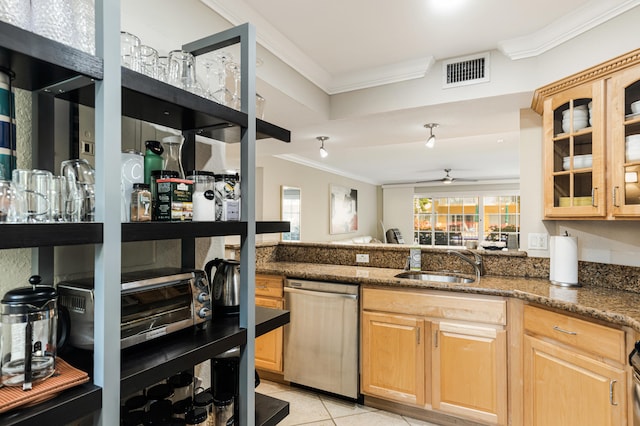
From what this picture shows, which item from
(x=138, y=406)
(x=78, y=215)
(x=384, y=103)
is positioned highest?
(x=384, y=103)

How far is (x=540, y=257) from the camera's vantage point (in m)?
2.61

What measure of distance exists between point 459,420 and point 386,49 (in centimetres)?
253

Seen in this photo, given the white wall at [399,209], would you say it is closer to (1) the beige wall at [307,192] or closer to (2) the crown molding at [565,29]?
(1) the beige wall at [307,192]

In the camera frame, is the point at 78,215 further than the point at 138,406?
No

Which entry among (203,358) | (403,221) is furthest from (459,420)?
(403,221)

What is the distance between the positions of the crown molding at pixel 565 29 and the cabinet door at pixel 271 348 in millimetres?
2449

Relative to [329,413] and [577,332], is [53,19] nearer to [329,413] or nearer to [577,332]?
[577,332]

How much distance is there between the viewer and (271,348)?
2.99m

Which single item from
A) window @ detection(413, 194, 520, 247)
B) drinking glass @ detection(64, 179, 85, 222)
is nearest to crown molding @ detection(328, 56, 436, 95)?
drinking glass @ detection(64, 179, 85, 222)

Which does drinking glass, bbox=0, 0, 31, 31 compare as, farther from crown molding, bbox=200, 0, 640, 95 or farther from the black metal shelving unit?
crown molding, bbox=200, 0, 640, 95

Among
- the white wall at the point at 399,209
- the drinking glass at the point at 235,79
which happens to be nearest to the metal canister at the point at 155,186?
the drinking glass at the point at 235,79

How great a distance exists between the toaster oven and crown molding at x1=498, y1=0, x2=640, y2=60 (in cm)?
237

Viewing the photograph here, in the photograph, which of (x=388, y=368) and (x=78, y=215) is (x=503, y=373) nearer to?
(x=388, y=368)

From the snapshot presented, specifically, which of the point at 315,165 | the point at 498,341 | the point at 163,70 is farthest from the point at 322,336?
the point at 315,165
